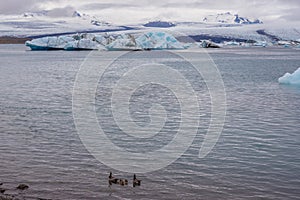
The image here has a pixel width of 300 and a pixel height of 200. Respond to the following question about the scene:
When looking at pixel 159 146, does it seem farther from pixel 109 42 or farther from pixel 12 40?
pixel 12 40

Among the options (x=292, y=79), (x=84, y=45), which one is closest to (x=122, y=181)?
(x=292, y=79)

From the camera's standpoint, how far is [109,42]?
82188 millimetres

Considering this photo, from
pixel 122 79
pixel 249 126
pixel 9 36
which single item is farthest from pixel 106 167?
pixel 9 36

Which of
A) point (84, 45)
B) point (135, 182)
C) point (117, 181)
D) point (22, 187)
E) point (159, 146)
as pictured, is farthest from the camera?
point (84, 45)

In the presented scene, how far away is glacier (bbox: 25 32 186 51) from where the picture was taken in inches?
3187

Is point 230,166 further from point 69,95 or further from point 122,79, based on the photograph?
point 122,79

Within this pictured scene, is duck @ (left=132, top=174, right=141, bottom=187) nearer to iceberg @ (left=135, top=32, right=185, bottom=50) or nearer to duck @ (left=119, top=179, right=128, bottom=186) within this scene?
duck @ (left=119, top=179, right=128, bottom=186)

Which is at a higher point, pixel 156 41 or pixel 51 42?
pixel 156 41

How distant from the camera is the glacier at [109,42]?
8094 centimetres

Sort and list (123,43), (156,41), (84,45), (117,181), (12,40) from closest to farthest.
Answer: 1. (117,181)
2. (123,43)
3. (84,45)
4. (156,41)
5. (12,40)

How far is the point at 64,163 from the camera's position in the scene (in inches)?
487

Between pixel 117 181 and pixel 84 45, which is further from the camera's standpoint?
pixel 84 45

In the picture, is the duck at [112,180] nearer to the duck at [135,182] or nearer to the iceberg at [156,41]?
the duck at [135,182]

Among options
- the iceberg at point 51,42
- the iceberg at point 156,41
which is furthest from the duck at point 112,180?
the iceberg at point 51,42
